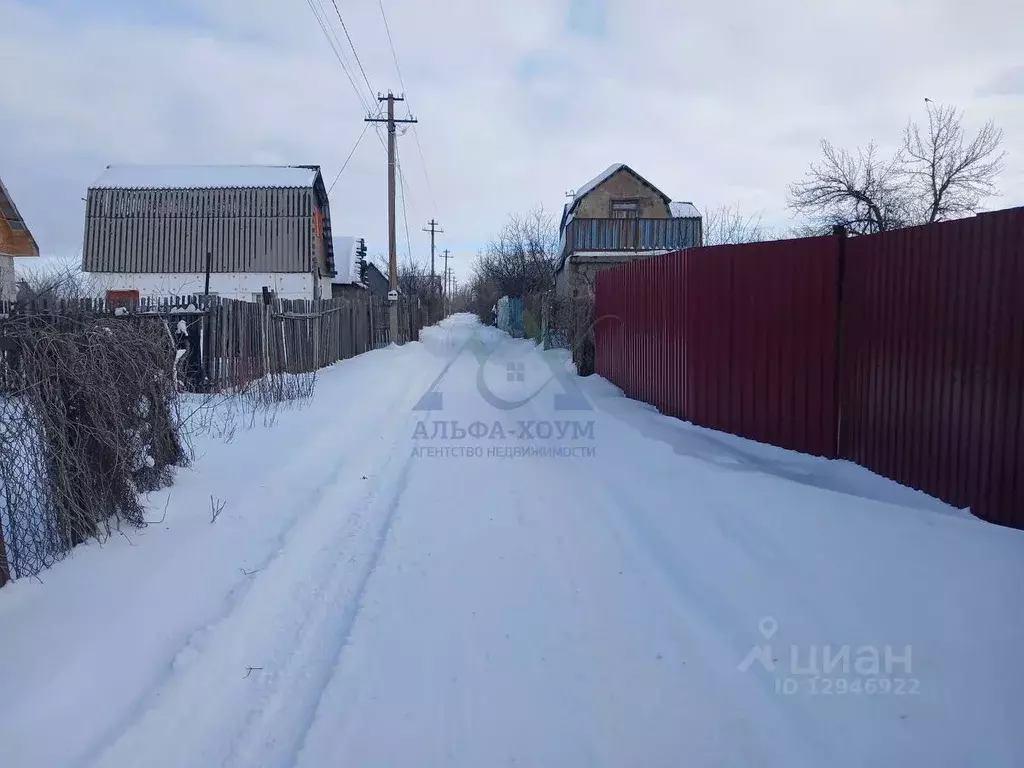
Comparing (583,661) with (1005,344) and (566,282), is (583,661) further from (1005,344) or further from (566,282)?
(566,282)

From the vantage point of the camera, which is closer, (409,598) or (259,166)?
(409,598)

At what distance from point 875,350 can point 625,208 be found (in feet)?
84.8

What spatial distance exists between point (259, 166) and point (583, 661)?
32342mm

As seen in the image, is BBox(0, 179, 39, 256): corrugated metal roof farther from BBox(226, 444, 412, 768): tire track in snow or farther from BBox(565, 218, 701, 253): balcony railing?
BBox(226, 444, 412, 768): tire track in snow

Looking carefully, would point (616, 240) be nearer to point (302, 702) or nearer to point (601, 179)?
point (601, 179)

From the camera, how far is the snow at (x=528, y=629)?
295cm

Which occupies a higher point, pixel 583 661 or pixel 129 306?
pixel 129 306

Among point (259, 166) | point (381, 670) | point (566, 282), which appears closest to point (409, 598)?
point (381, 670)

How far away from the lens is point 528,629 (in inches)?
155

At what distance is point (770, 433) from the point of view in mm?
7570

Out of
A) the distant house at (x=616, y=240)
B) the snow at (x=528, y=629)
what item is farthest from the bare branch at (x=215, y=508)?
the distant house at (x=616, y=240)

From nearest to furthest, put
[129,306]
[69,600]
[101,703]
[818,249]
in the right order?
[101,703] < [69,600] < [818,249] < [129,306]

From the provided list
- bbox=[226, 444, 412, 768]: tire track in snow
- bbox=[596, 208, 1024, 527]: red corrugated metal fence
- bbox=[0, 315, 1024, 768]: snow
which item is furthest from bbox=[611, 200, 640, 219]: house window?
bbox=[226, 444, 412, 768]: tire track in snow

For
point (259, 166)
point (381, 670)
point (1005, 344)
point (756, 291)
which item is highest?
point (259, 166)
